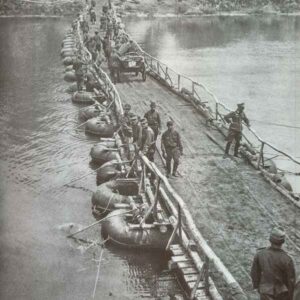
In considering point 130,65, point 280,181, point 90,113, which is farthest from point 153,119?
point 130,65

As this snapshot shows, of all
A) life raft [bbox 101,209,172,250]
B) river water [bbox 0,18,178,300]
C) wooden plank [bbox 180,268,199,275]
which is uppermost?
wooden plank [bbox 180,268,199,275]

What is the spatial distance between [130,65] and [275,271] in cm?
2077

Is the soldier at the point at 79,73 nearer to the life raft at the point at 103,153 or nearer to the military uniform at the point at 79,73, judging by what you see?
the military uniform at the point at 79,73

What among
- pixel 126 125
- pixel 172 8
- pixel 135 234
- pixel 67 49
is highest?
pixel 172 8

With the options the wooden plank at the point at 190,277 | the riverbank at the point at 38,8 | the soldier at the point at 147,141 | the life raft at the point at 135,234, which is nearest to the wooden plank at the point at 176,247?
the life raft at the point at 135,234

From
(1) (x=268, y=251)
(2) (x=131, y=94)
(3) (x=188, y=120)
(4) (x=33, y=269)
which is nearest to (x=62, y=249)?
(4) (x=33, y=269)

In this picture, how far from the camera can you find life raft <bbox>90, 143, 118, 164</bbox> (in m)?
17.8

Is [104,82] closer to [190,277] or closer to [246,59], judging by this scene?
[190,277]

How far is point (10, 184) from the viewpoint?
16.9 meters

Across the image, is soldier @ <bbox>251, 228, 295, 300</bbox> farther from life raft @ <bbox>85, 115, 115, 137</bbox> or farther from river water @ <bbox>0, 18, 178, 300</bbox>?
life raft @ <bbox>85, 115, 115, 137</bbox>

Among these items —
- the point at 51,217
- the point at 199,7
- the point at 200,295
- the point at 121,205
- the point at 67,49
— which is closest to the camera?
the point at 200,295

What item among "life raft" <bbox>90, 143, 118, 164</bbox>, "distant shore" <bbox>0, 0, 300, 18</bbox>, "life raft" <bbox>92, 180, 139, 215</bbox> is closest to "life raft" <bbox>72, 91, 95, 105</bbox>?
"life raft" <bbox>90, 143, 118, 164</bbox>

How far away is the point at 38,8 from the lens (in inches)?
2953

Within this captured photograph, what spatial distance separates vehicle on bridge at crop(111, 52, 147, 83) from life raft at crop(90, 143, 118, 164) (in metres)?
8.54
